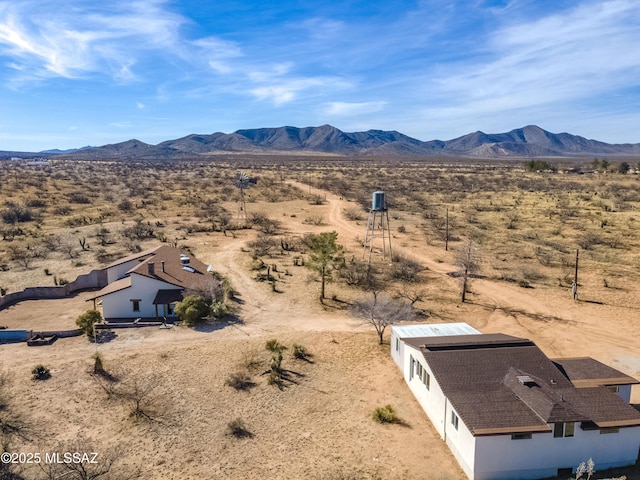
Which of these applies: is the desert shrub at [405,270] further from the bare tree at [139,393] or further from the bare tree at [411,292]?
the bare tree at [139,393]

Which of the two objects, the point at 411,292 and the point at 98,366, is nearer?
the point at 98,366

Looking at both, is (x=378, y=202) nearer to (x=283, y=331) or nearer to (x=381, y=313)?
(x=381, y=313)

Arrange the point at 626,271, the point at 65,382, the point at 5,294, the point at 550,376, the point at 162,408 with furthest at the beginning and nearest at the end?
1. the point at 626,271
2. the point at 5,294
3. the point at 65,382
4. the point at 162,408
5. the point at 550,376

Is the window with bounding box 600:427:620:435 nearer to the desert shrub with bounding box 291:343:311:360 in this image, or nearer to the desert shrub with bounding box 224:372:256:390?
the desert shrub with bounding box 291:343:311:360

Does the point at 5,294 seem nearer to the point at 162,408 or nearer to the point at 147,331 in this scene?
the point at 147,331

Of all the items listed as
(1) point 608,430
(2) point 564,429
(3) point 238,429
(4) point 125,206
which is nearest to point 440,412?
(2) point 564,429

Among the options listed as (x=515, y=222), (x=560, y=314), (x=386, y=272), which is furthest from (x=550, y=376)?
(x=515, y=222)
